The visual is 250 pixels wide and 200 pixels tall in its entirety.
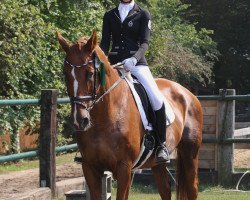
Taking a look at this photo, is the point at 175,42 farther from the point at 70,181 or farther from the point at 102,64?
the point at 102,64

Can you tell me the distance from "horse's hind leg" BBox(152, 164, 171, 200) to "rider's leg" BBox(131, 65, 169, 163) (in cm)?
83

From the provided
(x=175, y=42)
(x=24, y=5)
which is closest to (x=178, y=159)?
(x=24, y=5)

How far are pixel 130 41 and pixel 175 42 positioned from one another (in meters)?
23.4

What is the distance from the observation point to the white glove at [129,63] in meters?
6.79

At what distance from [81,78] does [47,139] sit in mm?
3604

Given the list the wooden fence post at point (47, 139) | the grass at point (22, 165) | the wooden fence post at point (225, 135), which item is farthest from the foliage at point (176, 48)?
the wooden fence post at point (47, 139)

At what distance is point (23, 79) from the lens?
16125 mm

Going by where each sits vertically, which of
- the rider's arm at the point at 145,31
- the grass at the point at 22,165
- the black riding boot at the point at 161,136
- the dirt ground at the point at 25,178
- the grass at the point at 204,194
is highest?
the rider's arm at the point at 145,31

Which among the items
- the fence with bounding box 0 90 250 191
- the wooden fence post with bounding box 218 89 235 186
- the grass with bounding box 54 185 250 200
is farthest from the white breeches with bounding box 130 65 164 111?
the wooden fence post with bounding box 218 89 235 186

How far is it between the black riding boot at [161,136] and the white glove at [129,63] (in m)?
0.67

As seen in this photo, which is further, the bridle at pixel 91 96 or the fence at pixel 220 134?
the fence at pixel 220 134

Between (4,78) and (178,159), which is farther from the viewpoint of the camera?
(4,78)

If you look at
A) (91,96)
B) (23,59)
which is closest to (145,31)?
(91,96)

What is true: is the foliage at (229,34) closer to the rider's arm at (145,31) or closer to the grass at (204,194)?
the grass at (204,194)
